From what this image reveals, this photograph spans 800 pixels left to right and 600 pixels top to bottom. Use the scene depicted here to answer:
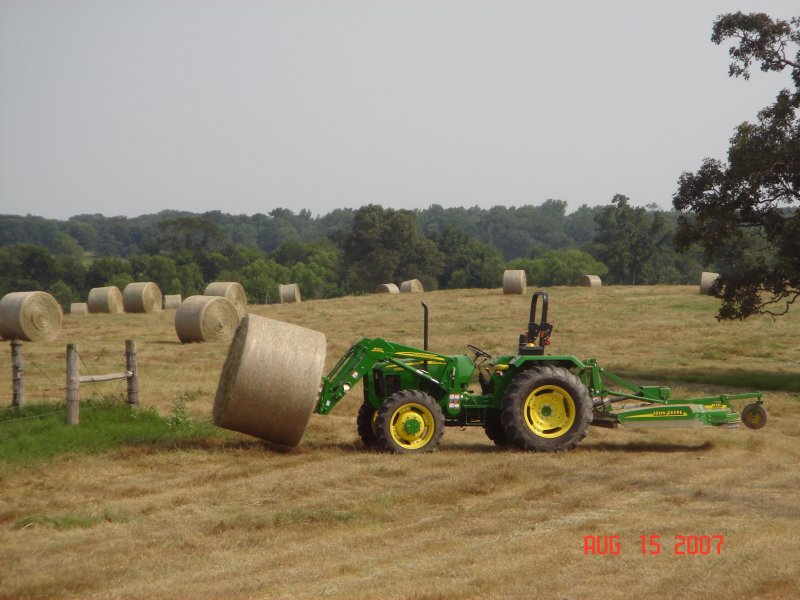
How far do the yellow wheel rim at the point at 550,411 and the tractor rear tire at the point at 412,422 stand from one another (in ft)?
3.52

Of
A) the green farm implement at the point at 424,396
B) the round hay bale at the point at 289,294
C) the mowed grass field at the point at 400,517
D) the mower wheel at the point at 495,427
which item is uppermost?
the round hay bale at the point at 289,294

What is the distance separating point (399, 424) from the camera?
11.5 metres

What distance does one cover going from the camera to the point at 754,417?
12453mm

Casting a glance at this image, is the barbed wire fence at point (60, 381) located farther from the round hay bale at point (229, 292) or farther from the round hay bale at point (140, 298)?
the round hay bale at point (140, 298)

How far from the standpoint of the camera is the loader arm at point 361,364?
11.8 m

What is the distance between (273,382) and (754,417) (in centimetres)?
597

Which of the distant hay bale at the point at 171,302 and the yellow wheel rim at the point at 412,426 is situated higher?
the distant hay bale at the point at 171,302

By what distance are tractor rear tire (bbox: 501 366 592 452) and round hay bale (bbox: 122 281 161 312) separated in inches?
1189

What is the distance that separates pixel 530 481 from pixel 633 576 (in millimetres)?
3415

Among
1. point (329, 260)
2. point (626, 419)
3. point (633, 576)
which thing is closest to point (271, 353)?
point (626, 419)

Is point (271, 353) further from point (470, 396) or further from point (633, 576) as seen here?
point (633, 576)

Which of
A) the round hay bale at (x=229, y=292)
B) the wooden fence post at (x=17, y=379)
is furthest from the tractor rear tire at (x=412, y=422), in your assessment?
the round hay bale at (x=229, y=292)

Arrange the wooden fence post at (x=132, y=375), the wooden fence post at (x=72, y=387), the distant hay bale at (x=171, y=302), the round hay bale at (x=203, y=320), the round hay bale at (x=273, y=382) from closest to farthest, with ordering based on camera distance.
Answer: the round hay bale at (x=273, y=382) < the wooden fence post at (x=72, y=387) < the wooden fence post at (x=132, y=375) < the round hay bale at (x=203, y=320) < the distant hay bale at (x=171, y=302)

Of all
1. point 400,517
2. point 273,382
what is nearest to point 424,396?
point 273,382
